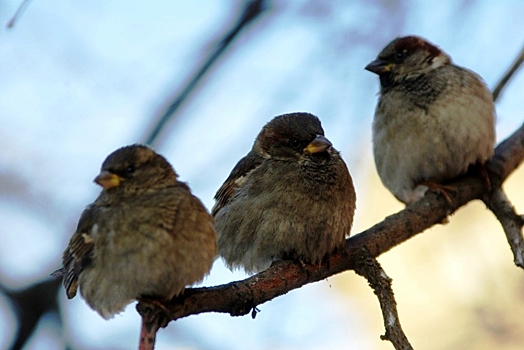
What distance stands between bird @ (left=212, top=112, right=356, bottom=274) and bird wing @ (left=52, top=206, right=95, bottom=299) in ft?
3.89

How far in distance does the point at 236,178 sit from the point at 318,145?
653 mm

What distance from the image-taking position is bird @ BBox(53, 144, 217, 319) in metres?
3.14

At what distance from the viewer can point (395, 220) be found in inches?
191

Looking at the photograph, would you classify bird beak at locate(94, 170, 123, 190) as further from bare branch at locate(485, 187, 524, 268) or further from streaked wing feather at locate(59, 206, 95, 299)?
bare branch at locate(485, 187, 524, 268)

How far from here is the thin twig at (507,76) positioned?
5510 millimetres

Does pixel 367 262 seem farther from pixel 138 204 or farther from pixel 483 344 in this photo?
pixel 483 344

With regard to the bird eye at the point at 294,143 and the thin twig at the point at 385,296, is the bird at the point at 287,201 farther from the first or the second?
the thin twig at the point at 385,296

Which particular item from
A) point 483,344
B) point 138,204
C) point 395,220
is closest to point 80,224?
point 138,204

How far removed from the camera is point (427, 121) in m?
5.45

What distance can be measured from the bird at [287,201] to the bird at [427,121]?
1062 mm

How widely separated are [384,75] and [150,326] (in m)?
3.64

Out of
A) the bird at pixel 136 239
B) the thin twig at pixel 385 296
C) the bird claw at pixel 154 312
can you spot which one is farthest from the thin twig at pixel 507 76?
the bird claw at pixel 154 312

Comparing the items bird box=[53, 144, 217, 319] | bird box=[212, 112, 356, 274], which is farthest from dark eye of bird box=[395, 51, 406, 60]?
bird box=[53, 144, 217, 319]

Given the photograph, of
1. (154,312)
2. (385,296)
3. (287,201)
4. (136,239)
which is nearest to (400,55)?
(287,201)
